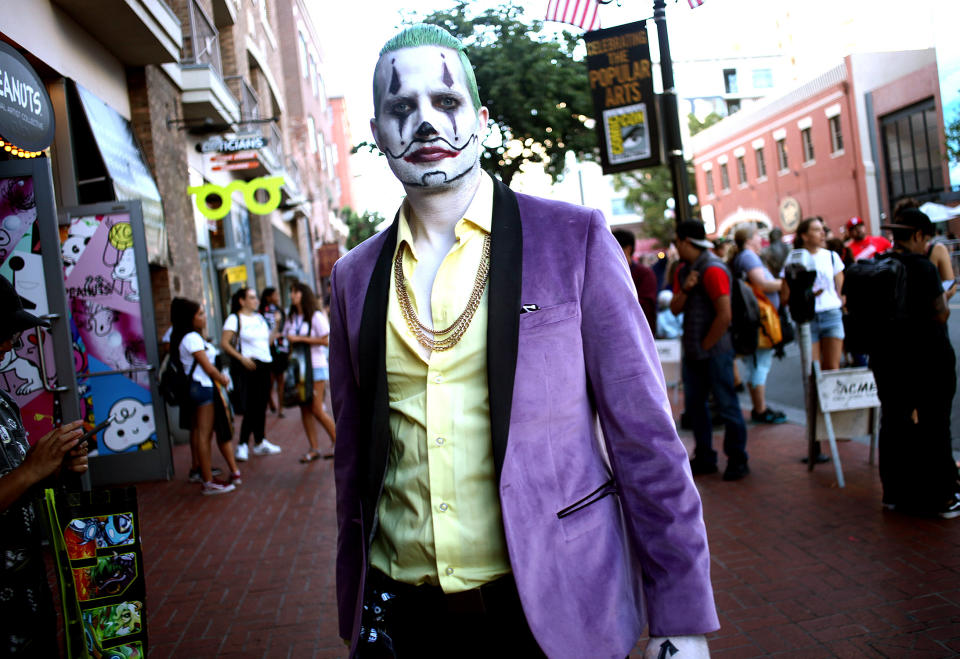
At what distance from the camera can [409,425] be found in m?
1.90

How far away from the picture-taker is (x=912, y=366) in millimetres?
5336

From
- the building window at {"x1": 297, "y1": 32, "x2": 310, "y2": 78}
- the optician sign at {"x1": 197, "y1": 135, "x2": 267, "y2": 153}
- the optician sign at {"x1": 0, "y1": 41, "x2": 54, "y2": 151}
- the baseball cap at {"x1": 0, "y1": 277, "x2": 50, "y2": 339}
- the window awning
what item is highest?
the building window at {"x1": 297, "y1": 32, "x2": 310, "y2": 78}

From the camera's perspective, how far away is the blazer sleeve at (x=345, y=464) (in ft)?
6.62

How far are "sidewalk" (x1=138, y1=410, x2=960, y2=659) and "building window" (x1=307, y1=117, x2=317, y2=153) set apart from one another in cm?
2837

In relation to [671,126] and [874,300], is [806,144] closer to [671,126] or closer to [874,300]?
[671,126]

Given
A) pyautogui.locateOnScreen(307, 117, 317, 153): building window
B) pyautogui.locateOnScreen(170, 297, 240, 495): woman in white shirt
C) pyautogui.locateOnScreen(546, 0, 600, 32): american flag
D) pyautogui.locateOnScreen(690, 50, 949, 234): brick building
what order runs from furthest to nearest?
pyautogui.locateOnScreen(307, 117, 317, 153): building window < pyautogui.locateOnScreen(690, 50, 949, 234): brick building < pyautogui.locateOnScreen(546, 0, 600, 32): american flag < pyautogui.locateOnScreen(170, 297, 240, 495): woman in white shirt

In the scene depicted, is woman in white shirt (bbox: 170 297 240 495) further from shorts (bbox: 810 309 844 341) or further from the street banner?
shorts (bbox: 810 309 844 341)

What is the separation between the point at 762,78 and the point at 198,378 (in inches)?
2382

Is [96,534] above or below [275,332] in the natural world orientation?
below

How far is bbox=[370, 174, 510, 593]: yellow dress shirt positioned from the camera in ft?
5.91

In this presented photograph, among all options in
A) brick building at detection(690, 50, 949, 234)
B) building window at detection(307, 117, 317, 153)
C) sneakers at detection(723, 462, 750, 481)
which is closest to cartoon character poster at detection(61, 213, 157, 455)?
sneakers at detection(723, 462, 750, 481)

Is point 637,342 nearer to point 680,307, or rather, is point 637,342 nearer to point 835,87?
point 680,307

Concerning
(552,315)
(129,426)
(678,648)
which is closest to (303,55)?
(129,426)

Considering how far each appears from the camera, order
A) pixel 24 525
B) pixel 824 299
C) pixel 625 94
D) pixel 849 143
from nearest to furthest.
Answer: pixel 24 525
pixel 824 299
pixel 625 94
pixel 849 143
